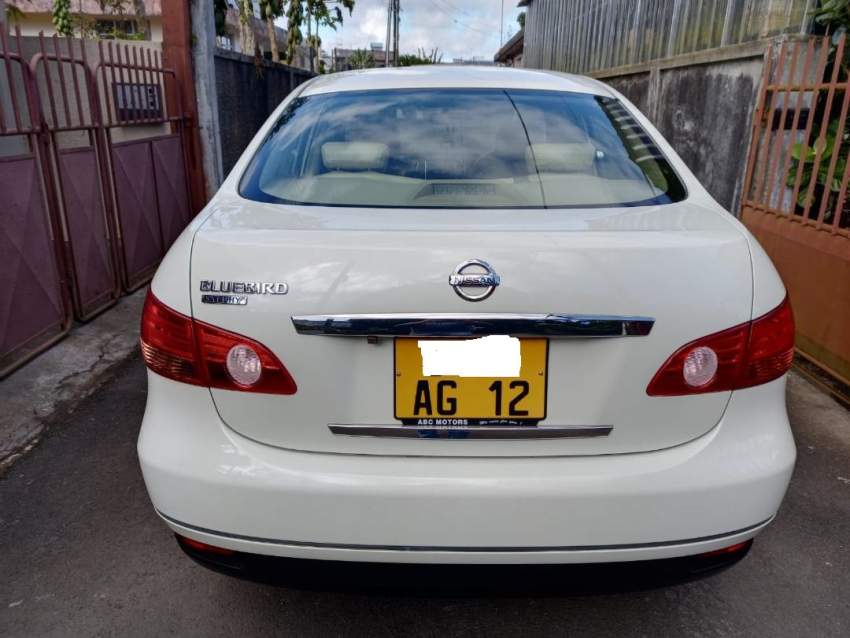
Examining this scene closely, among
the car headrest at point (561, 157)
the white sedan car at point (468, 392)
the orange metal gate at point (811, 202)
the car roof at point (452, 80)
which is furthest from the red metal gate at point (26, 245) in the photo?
the orange metal gate at point (811, 202)

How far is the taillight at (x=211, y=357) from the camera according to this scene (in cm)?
170

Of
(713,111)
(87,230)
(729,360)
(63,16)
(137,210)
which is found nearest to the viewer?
(729,360)

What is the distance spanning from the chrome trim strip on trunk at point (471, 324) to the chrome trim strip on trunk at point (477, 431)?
0.23 metres

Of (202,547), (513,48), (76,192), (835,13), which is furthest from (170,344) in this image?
(513,48)

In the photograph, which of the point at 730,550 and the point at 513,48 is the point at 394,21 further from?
the point at 730,550

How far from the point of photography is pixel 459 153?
238 cm

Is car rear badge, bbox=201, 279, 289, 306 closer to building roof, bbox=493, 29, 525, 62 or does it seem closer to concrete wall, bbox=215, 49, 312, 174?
concrete wall, bbox=215, 49, 312, 174

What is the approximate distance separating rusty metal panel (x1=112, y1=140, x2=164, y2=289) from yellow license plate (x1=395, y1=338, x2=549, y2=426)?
4.80m

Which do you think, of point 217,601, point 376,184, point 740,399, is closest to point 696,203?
point 740,399

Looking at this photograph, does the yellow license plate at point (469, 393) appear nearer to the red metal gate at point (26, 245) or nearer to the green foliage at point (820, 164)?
the red metal gate at point (26, 245)

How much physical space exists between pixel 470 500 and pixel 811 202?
4104 millimetres

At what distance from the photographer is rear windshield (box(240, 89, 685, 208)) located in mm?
2170

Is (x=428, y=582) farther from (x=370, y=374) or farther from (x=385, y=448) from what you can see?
(x=370, y=374)

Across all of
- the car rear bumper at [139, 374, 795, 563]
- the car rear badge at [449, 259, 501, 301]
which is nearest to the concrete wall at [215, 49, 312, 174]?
the car rear bumper at [139, 374, 795, 563]
